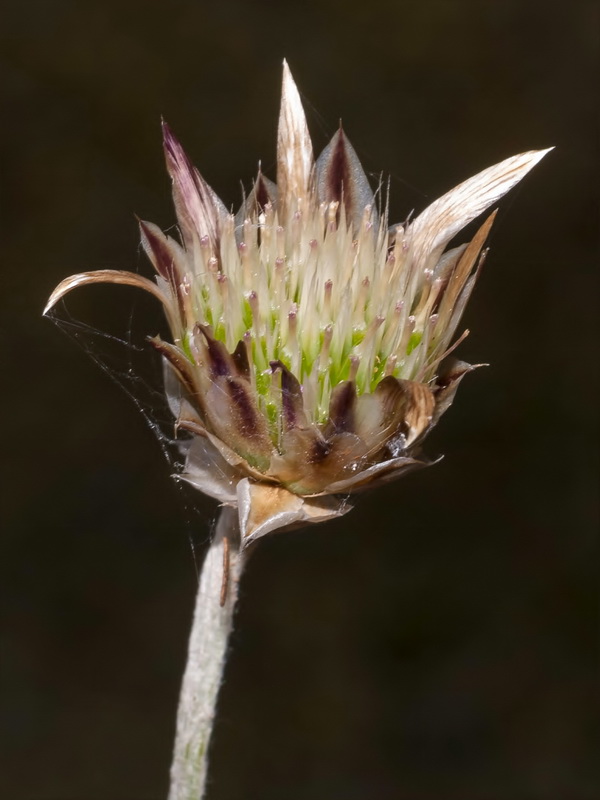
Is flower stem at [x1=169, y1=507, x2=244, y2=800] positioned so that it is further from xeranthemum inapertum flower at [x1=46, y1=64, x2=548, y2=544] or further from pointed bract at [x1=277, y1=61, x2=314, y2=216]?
pointed bract at [x1=277, y1=61, x2=314, y2=216]

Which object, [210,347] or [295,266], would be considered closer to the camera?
[210,347]

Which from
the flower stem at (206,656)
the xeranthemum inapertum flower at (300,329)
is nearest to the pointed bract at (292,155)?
the xeranthemum inapertum flower at (300,329)

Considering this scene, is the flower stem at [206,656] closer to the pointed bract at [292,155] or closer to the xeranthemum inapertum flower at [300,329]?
the xeranthemum inapertum flower at [300,329]

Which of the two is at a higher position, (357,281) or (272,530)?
(357,281)

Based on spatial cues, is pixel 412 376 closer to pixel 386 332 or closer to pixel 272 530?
pixel 386 332

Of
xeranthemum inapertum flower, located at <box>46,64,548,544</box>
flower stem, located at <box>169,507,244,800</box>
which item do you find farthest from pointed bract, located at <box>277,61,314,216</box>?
flower stem, located at <box>169,507,244,800</box>

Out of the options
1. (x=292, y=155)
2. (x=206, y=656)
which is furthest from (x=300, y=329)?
(x=206, y=656)

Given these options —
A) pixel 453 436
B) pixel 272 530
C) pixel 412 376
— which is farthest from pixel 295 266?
pixel 453 436
